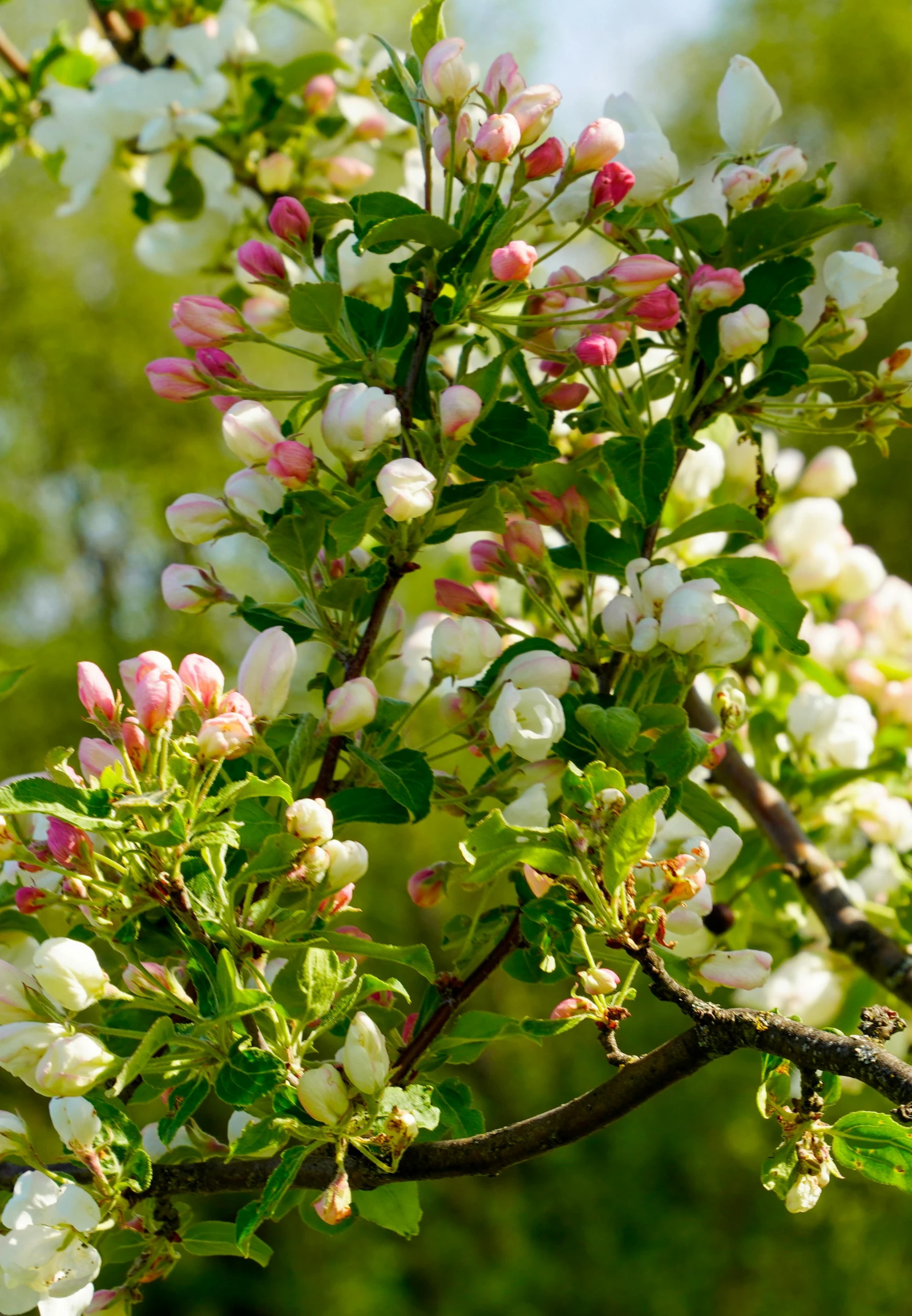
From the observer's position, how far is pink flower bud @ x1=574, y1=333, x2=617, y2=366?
1.36 ft

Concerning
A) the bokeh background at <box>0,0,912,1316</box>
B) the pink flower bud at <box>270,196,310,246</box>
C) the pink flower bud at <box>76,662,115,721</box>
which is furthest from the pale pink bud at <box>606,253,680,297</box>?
the bokeh background at <box>0,0,912,1316</box>

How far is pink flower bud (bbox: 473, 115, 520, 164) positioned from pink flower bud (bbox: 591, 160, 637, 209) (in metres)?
0.04

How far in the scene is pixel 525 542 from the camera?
459 millimetres

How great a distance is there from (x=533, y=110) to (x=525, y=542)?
0.47 ft

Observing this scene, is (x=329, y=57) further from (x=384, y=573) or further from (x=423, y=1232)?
(x=423, y=1232)

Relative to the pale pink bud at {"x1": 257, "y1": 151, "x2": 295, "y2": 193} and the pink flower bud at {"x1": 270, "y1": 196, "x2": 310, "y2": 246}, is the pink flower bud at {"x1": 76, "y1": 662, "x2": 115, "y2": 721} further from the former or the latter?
the pale pink bud at {"x1": 257, "y1": 151, "x2": 295, "y2": 193}

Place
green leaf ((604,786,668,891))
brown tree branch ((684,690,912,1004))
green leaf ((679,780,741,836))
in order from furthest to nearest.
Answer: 1. brown tree branch ((684,690,912,1004))
2. green leaf ((679,780,741,836))
3. green leaf ((604,786,668,891))

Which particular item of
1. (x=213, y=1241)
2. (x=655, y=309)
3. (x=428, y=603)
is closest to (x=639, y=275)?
(x=655, y=309)

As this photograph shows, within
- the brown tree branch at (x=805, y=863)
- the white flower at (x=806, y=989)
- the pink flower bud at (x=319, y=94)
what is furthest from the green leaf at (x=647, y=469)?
the pink flower bud at (x=319, y=94)

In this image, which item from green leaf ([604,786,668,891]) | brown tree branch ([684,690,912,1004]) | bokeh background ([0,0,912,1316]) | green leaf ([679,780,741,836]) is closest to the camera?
green leaf ([604,786,668,891])

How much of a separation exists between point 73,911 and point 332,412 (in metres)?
0.18

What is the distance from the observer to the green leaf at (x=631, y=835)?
32 centimetres

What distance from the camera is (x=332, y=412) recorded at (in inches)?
15.3

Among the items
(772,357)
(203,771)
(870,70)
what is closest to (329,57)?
(772,357)
